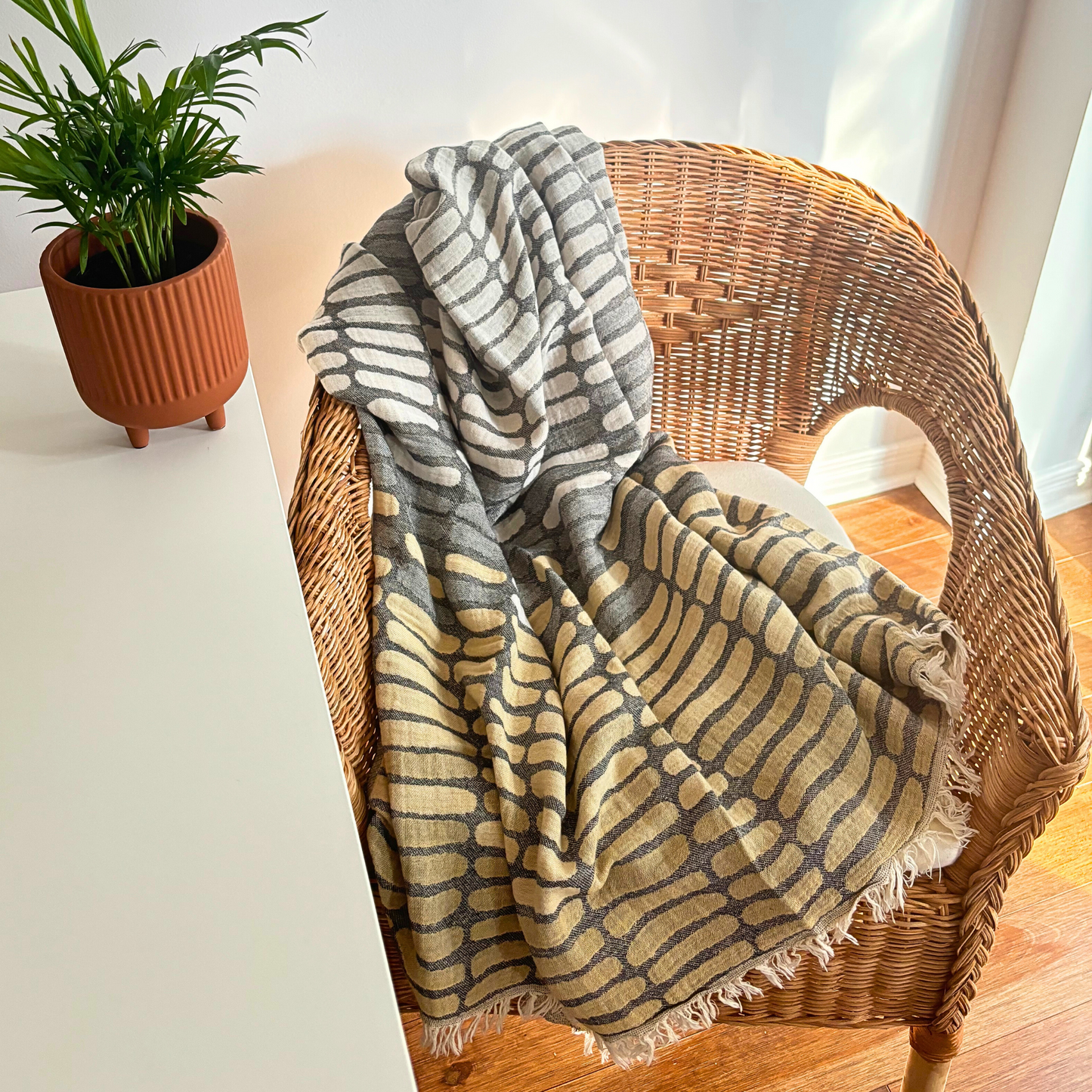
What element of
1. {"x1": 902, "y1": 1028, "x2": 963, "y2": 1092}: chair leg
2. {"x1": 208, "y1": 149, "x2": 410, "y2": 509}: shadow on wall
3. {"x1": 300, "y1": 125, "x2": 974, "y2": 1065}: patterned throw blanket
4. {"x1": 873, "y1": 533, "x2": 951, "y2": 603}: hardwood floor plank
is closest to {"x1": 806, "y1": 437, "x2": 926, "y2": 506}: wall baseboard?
{"x1": 873, "y1": 533, "x2": 951, "y2": 603}: hardwood floor plank

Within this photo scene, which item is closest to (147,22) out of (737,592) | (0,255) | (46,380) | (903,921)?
(0,255)

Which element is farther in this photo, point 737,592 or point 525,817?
point 737,592

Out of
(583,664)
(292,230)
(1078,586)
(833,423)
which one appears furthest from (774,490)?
(1078,586)

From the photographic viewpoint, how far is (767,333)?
47.1 inches

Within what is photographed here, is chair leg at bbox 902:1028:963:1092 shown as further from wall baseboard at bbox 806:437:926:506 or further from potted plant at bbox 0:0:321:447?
wall baseboard at bbox 806:437:926:506

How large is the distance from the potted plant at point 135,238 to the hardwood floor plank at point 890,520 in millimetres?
1207

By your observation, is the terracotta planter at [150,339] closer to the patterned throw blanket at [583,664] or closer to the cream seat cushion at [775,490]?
the patterned throw blanket at [583,664]

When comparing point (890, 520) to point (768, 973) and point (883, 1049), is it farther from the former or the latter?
point (768, 973)

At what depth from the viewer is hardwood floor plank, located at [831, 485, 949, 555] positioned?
1.70 meters

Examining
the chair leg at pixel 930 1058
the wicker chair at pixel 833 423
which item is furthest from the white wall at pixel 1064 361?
the chair leg at pixel 930 1058

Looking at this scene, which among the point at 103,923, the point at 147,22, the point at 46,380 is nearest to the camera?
the point at 103,923

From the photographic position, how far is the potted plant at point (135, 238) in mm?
675

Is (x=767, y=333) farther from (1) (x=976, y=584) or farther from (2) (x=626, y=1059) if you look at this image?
(2) (x=626, y=1059)

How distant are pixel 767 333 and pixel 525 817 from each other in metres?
0.69
